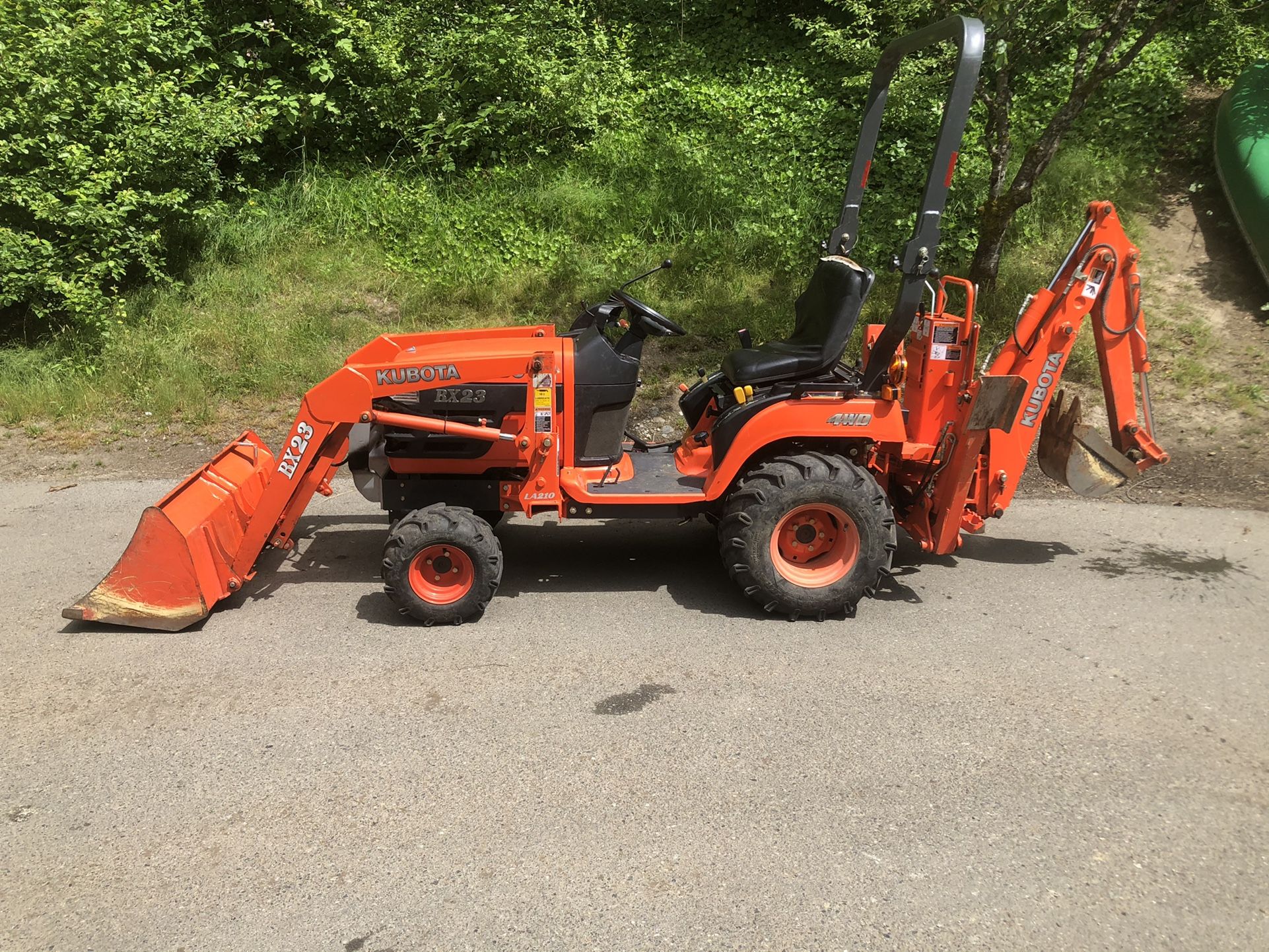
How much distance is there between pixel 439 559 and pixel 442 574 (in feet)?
0.25

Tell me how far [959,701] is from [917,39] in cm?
312

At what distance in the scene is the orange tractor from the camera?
14.3 ft

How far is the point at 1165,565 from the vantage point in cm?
512

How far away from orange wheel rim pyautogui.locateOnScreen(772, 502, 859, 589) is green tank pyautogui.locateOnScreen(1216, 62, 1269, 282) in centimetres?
615

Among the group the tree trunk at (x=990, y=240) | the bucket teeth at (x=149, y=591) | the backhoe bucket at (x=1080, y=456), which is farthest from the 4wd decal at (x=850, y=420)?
the tree trunk at (x=990, y=240)

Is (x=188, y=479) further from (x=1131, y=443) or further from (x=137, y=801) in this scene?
(x=1131, y=443)

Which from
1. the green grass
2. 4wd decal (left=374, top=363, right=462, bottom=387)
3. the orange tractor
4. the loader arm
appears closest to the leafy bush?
the green grass

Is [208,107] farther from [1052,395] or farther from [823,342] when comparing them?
[1052,395]

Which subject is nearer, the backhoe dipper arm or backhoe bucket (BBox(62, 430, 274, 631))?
backhoe bucket (BBox(62, 430, 274, 631))

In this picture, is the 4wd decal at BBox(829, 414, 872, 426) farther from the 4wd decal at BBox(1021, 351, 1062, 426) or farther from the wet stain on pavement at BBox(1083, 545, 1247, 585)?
the wet stain on pavement at BBox(1083, 545, 1247, 585)

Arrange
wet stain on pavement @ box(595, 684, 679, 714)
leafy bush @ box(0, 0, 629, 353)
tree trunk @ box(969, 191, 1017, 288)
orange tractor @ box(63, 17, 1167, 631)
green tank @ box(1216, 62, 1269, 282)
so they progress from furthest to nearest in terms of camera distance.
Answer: green tank @ box(1216, 62, 1269, 282), leafy bush @ box(0, 0, 629, 353), tree trunk @ box(969, 191, 1017, 288), orange tractor @ box(63, 17, 1167, 631), wet stain on pavement @ box(595, 684, 679, 714)

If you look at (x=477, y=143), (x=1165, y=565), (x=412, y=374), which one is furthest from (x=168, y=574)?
(x=477, y=143)

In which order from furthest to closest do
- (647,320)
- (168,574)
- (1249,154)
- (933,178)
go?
(1249,154) < (647,320) < (168,574) < (933,178)

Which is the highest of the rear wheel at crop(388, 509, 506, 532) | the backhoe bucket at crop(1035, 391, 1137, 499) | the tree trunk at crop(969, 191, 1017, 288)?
the tree trunk at crop(969, 191, 1017, 288)
